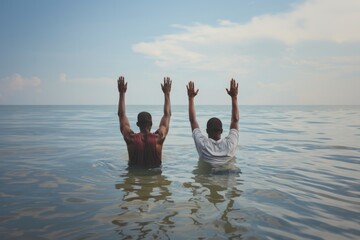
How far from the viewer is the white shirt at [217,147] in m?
6.96

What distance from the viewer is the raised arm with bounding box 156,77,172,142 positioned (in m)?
7.56

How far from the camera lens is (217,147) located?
23.1 ft

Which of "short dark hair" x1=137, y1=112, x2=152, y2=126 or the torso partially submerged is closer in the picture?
"short dark hair" x1=137, y1=112, x2=152, y2=126

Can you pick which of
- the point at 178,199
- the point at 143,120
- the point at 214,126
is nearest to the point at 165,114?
the point at 143,120

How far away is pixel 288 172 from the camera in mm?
8586

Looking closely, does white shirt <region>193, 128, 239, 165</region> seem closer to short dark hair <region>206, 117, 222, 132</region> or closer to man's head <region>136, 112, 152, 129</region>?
Result: short dark hair <region>206, 117, 222, 132</region>

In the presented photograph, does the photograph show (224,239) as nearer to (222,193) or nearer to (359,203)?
(222,193)

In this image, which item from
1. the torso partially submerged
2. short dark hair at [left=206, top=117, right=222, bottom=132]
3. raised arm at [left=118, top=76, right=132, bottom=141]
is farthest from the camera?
the torso partially submerged

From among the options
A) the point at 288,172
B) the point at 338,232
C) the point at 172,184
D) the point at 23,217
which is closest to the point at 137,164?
the point at 172,184

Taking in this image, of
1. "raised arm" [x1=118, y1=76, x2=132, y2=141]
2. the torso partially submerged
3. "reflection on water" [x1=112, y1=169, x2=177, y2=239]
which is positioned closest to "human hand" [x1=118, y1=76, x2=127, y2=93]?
"raised arm" [x1=118, y1=76, x2=132, y2=141]

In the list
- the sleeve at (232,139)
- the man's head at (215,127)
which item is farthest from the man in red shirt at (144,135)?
the sleeve at (232,139)

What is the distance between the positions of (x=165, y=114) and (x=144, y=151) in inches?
42.9

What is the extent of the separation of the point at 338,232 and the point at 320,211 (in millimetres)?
934

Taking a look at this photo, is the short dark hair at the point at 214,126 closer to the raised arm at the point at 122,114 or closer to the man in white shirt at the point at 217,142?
the man in white shirt at the point at 217,142
